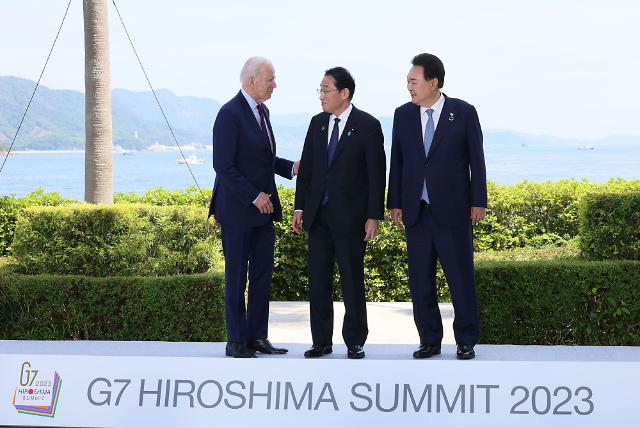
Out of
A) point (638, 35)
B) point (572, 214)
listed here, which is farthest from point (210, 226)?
point (638, 35)

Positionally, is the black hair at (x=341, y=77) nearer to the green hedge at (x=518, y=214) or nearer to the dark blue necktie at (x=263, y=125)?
the dark blue necktie at (x=263, y=125)

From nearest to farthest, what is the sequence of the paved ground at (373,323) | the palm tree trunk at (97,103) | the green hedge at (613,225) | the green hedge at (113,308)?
the green hedge at (613,225) < the green hedge at (113,308) < the paved ground at (373,323) < the palm tree trunk at (97,103)

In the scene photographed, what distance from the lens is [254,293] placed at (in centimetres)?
578

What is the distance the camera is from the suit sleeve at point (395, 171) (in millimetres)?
5547

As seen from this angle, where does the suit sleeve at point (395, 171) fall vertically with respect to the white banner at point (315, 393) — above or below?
above

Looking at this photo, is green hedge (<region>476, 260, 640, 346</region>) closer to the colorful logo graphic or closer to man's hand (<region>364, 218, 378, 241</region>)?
man's hand (<region>364, 218, 378, 241</region>)

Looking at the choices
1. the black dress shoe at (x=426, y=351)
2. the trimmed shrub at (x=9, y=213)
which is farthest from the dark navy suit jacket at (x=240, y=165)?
the trimmed shrub at (x=9, y=213)

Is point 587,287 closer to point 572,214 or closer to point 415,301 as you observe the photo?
point 415,301

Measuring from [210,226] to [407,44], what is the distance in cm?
7554

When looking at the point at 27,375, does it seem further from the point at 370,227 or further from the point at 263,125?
the point at 370,227

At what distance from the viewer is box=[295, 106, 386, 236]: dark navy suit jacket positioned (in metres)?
5.46

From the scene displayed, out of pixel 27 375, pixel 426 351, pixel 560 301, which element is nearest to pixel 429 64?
pixel 426 351

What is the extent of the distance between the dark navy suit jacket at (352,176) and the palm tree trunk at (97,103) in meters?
4.69

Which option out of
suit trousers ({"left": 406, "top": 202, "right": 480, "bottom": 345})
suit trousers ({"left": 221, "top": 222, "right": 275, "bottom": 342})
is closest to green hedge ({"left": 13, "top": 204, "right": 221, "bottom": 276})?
suit trousers ({"left": 221, "top": 222, "right": 275, "bottom": 342})
